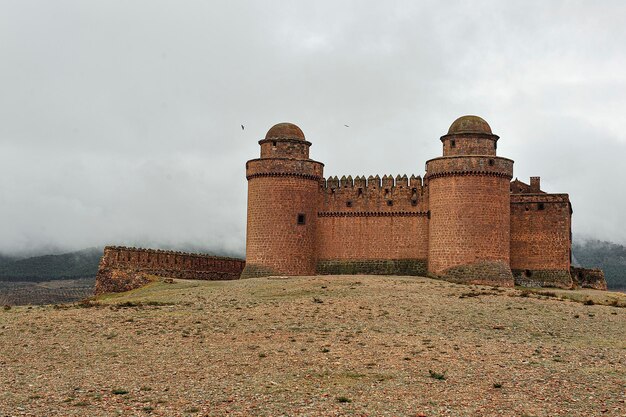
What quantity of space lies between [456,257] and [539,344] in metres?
17.9

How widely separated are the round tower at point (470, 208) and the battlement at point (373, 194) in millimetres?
1591

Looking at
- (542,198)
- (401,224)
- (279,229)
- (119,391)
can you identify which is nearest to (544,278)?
(542,198)

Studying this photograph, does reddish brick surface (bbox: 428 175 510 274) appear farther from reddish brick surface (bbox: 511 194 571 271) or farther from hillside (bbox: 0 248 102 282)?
hillside (bbox: 0 248 102 282)

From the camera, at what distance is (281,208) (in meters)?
39.4

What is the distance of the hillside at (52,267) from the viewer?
10019 cm

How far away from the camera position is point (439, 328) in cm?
2106

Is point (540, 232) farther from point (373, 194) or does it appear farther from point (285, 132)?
point (285, 132)

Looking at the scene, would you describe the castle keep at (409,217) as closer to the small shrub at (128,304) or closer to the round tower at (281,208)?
the round tower at (281,208)

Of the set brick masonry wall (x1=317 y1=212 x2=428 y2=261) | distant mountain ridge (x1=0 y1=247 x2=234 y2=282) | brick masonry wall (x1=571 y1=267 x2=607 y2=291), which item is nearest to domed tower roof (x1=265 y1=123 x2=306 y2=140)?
brick masonry wall (x1=317 y1=212 x2=428 y2=261)

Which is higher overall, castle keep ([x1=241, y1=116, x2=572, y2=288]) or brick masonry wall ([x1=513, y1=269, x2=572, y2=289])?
castle keep ([x1=241, y1=116, x2=572, y2=288])

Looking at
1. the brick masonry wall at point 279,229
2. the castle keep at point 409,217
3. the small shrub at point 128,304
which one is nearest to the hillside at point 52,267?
the brick masonry wall at point 279,229

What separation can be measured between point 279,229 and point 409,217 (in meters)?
7.01

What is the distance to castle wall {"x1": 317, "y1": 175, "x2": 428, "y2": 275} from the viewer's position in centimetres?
3950

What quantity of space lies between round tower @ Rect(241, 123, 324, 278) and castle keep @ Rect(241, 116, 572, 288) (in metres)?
0.05
